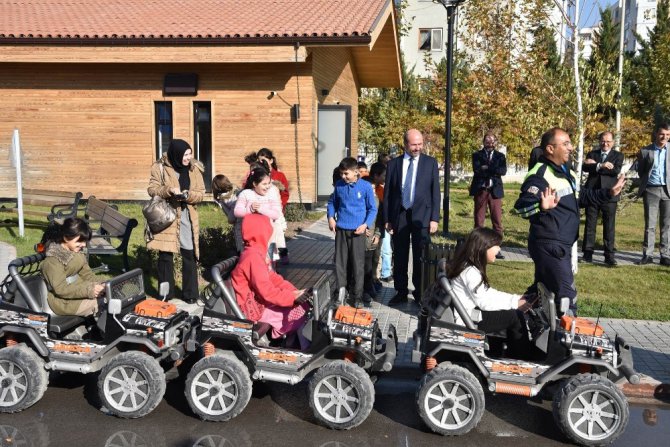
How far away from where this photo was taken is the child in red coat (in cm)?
568

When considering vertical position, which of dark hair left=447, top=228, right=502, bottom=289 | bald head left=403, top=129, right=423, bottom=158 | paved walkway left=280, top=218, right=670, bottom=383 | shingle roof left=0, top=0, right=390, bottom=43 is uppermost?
shingle roof left=0, top=0, right=390, bottom=43

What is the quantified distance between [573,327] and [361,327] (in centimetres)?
155

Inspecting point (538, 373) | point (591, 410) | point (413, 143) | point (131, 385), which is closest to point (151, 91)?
point (413, 143)

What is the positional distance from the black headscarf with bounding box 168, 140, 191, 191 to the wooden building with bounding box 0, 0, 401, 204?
9.00 m

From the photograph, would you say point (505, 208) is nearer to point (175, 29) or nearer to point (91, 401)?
point (175, 29)

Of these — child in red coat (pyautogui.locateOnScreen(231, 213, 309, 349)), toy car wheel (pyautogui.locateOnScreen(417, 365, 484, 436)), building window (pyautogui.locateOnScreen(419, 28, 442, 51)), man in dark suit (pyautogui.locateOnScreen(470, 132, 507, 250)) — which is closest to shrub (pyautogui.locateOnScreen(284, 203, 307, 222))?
man in dark suit (pyautogui.locateOnScreen(470, 132, 507, 250))

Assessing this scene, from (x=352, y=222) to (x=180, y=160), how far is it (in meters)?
2.12

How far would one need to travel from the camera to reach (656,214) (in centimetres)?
1135

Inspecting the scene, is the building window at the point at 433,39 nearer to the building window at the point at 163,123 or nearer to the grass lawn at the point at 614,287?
the building window at the point at 163,123

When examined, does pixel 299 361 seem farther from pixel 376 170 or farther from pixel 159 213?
pixel 376 170

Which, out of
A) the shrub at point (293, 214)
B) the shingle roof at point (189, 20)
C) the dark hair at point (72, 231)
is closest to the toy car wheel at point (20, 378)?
the dark hair at point (72, 231)

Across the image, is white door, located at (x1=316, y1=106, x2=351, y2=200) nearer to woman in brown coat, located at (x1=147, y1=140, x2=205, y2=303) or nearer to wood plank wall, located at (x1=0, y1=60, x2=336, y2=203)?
wood plank wall, located at (x1=0, y1=60, x2=336, y2=203)

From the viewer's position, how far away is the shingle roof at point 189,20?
1680 cm

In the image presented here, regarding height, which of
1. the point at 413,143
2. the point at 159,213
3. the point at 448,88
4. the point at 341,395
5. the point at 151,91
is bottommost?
the point at 341,395
